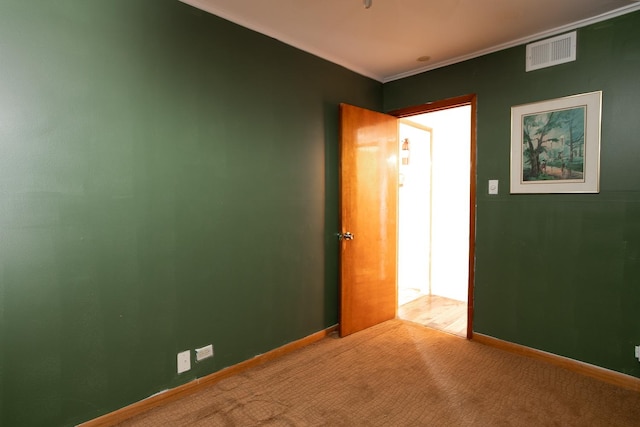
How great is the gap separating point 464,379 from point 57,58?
3139 mm

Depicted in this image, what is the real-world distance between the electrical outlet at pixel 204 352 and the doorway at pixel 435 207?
2655 mm

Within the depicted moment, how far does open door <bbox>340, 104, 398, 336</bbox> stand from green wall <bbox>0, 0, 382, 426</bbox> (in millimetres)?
411

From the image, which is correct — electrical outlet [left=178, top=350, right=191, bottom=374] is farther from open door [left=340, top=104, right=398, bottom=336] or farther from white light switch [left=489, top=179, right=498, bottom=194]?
white light switch [left=489, top=179, right=498, bottom=194]

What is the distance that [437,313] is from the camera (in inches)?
151

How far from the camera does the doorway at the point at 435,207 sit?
443cm

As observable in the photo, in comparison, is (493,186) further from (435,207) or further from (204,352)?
(204,352)

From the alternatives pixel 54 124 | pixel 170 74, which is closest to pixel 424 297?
pixel 170 74

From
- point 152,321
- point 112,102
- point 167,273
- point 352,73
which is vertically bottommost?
point 152,321

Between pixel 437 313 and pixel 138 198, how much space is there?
3216 millimetres

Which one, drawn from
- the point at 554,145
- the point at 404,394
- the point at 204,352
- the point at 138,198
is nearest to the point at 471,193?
the point at 554,145

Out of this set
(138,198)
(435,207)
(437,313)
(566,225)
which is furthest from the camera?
(435,207)

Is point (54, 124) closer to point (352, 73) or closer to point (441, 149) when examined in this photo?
point (352, 73)

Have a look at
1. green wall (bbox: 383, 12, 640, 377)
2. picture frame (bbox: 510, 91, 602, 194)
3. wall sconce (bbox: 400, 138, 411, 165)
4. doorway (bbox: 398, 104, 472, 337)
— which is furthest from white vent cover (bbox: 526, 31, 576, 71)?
wall sconce (bbox: 400, 138, 411, 165)

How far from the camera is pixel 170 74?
214cm
